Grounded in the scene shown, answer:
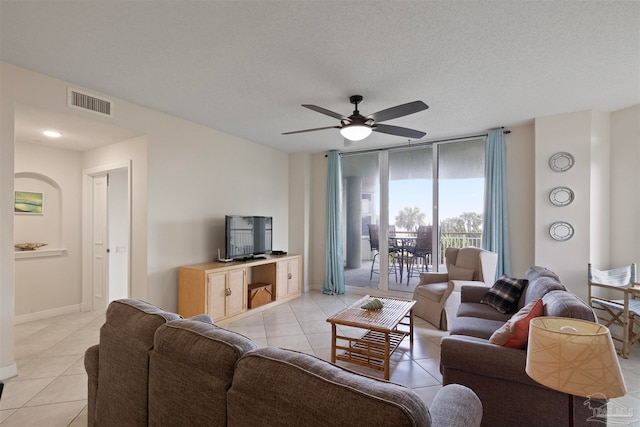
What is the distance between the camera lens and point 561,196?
3.86 m

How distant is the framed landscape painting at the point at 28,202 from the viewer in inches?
161

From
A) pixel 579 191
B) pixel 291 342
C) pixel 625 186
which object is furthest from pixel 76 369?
pixel 625 186

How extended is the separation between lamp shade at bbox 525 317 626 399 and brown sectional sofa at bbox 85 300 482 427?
1.01 ft

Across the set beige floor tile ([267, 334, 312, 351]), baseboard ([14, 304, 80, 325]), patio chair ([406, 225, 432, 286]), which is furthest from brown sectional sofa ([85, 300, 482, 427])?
patio chair ([406, 225, 432, 286])

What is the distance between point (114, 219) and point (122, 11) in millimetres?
3452

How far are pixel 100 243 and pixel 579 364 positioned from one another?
5441 mm

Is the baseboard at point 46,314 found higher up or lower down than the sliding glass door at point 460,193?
lower down

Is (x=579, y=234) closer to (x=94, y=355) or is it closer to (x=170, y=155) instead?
(x=94, y=355)

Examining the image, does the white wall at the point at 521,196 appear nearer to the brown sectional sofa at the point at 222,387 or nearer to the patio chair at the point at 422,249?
the patio chair at the point at 422,249

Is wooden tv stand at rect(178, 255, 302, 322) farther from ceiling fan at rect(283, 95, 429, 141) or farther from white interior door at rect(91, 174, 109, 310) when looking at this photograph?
ceiling fan at rect(283, 95, 429, 141)

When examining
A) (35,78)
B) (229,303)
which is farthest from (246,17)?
(229,303)

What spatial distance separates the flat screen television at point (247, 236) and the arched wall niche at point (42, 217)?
249 centimetres

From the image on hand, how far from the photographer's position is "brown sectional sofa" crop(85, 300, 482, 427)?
2.75 ft

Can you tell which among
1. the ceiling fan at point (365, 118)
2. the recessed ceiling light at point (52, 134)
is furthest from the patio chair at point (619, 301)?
the recessed ceiling light at point (52, 134)
